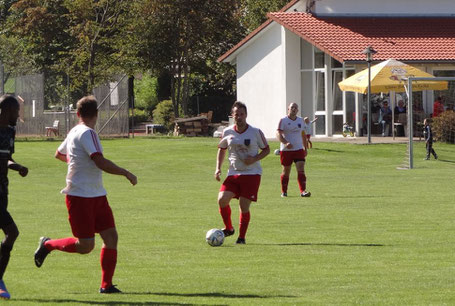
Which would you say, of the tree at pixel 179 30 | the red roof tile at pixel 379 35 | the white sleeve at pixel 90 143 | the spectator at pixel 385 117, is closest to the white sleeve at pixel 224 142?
the white sleeve at pixel 90 143

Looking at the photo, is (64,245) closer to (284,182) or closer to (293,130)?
(293,130)

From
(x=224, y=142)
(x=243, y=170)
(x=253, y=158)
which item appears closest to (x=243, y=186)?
(x=243, y=170)

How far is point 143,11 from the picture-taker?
179 ft

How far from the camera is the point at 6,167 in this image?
10.1 metres

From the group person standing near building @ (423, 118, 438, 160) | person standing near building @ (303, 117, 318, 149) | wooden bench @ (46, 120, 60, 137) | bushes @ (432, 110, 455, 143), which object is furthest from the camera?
wooden bench @ (46, 120, 60, 137)

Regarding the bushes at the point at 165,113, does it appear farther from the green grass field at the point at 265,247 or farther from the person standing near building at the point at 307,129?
the green grass field at the point at 265,247

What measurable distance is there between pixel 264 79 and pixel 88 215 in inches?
1501

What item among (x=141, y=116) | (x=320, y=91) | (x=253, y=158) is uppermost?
(x=320, y=91)

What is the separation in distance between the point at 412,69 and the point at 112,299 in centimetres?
3125

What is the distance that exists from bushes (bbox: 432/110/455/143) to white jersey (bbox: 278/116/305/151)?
61.1ft

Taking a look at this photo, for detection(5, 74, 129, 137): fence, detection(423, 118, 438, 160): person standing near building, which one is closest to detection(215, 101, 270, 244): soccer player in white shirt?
detection(423, 118, 438, 160): person standing near building

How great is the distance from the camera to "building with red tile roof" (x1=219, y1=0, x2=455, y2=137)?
43875mm

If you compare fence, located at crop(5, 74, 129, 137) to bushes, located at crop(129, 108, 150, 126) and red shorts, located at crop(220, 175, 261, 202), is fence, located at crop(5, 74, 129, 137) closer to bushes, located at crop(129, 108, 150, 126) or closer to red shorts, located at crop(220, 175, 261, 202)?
bushes, located at crop(129, 108, 150, 126)

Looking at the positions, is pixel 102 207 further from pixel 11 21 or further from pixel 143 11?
pixel 11 21
